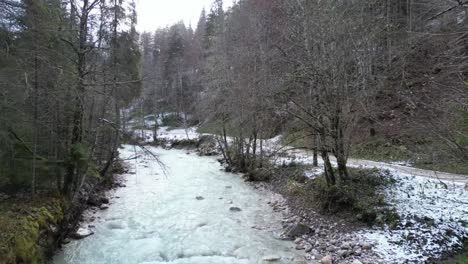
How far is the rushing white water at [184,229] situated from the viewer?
652 centimetres

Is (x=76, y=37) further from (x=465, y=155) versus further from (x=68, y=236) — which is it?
(x=465, y=155)

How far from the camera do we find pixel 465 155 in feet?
14.3

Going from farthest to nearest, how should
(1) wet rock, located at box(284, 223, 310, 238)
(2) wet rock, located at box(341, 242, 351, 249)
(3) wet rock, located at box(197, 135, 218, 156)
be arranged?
A: (3) wet rock, located at box(197, 135, 218, 156) → (1) wet rock, located at box(284, 223, 310, 238) → (2) wet rock, located at box(341, 242, 351, 249)

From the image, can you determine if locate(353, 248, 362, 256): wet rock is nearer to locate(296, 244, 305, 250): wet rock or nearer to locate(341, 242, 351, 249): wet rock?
locate(341, 242, 351, 249): wet rock

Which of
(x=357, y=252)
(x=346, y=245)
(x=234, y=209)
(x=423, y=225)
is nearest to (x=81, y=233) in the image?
(x=234, y=209)

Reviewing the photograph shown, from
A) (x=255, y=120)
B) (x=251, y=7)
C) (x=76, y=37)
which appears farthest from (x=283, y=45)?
(x=251, y=7)

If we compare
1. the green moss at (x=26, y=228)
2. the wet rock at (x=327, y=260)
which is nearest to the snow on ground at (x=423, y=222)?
the wet rock at (x=327, y=260)

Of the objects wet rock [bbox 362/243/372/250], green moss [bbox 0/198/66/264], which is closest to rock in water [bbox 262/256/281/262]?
wet rock [bbox 362/243/372/250]

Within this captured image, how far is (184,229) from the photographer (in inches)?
321

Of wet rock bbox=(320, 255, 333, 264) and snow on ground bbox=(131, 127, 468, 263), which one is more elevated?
snow on ground bbox=(131, 127, 468, 263)

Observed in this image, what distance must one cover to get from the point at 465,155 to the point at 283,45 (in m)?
6.50

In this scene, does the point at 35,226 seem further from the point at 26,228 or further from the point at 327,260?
the point at 327,260

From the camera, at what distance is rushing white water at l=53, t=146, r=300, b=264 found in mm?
6523

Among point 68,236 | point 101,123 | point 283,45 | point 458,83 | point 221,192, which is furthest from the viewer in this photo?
point 221,192
